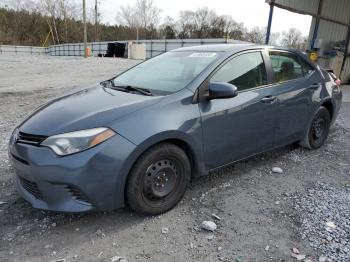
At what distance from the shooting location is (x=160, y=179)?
2902mm

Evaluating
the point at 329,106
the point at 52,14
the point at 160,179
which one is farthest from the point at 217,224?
the point at 52,14

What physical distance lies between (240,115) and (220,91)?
1.50 ft

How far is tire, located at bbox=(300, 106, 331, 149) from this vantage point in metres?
4.58

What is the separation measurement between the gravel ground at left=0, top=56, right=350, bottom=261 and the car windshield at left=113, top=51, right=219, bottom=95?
1.15 m

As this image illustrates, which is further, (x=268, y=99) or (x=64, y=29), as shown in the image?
(x=64, y=29)

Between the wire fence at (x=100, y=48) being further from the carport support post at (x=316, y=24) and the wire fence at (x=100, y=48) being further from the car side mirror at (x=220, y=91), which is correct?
the car side mirror at (x=220, y=91)

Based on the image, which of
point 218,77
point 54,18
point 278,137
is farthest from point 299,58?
point 54,18

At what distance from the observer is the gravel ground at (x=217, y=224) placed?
2475 millimetres

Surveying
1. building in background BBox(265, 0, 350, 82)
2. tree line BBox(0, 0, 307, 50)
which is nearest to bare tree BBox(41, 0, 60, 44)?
tree line BBox(0, 0, 307, 50)

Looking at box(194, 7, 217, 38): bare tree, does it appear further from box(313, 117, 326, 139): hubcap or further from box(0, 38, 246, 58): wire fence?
box(313, 117, 326, 139): hubcap

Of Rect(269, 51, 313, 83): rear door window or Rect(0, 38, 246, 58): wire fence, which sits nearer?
Rect(269, 51, 313, 83): rear door window

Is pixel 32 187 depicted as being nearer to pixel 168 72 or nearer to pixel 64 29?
pixel 168 72

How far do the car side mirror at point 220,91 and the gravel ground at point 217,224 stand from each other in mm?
1049

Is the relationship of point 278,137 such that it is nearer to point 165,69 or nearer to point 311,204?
point 311,204
